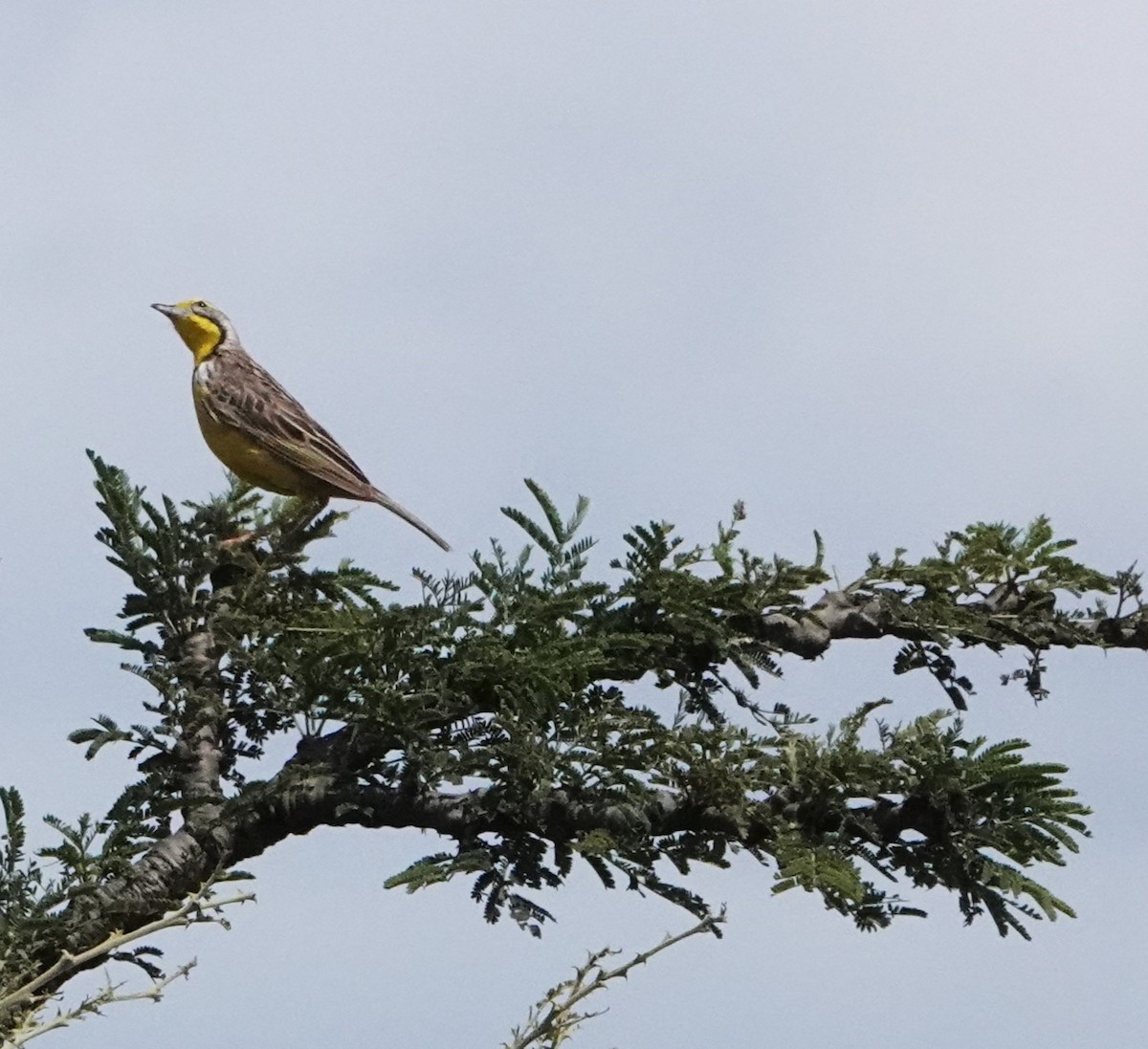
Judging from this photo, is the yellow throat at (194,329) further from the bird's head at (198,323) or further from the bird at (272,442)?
the bird at (272,442)

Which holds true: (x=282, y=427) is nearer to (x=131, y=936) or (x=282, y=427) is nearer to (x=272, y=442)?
(x=272, y=442)

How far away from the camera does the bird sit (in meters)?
9.16

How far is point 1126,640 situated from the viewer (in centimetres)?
711

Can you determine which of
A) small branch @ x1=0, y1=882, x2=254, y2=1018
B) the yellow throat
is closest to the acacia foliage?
small branch @ x1=0, y1=882, x2=254, y2=1018

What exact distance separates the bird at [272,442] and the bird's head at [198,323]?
631 mm

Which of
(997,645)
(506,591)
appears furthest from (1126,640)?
(506,591)

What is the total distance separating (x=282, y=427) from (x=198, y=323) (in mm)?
1892

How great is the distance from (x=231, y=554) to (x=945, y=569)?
293 centimetres

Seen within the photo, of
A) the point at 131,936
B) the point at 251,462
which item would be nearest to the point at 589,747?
the point at 131,936

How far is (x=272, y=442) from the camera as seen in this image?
9195 mm

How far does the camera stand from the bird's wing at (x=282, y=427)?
9148mm

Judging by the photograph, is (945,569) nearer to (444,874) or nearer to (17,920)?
(444,874)

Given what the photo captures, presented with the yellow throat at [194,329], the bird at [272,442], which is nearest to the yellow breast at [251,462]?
the bird at [272,442]

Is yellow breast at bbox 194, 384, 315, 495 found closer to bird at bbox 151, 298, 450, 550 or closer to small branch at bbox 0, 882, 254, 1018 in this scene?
bird at bbox 151, 298, 450, 550
